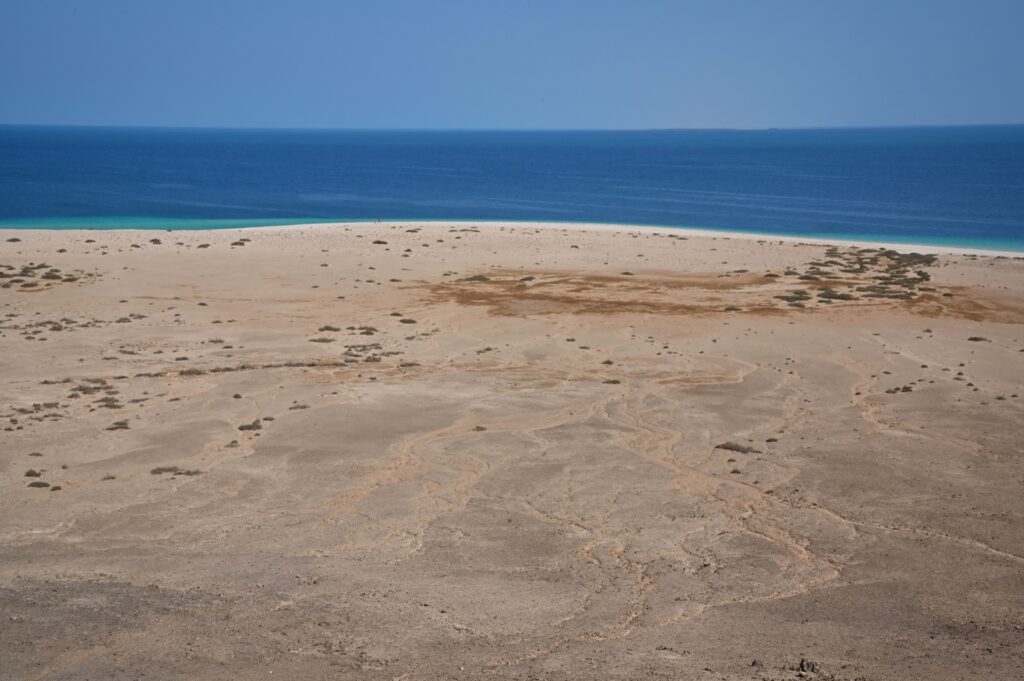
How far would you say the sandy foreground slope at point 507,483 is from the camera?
976 centimetres

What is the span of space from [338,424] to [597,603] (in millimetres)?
8375

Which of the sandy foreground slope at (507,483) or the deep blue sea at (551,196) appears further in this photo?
the deep blue sea at (551,196)

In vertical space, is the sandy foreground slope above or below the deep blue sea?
below

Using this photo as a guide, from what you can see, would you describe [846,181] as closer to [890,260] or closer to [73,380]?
[890,260]

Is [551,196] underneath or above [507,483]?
above

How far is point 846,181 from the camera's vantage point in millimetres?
112062

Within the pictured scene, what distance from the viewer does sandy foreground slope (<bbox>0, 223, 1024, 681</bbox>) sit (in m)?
9.76

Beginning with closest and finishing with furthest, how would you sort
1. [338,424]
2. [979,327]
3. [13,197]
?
[338,424], [979,327], [13,197]

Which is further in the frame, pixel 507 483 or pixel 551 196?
pixel 551 196

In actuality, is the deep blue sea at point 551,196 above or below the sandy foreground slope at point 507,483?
above

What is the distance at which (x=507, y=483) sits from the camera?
1521cm

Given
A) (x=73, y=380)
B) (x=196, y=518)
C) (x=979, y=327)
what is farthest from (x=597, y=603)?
(x=979, y=327)

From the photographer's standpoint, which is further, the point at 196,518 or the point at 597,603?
the point at 196,518

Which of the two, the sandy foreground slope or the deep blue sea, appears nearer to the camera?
the sandy foreground slope
